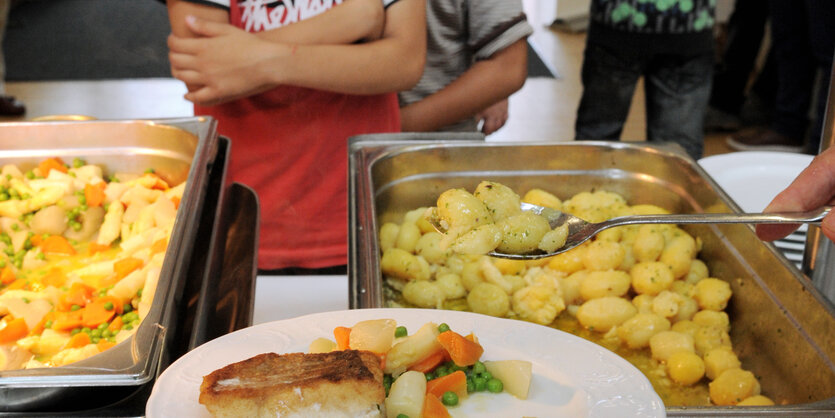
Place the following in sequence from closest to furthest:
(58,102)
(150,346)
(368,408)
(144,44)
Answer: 1. (368,408)
2. (150,346)
3. (58,102)
4. (144,44)

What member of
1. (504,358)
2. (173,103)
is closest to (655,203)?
(504,358)

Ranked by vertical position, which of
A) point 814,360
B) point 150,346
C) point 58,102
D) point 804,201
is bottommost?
point 58,102

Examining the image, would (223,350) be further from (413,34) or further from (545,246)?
(413,34)

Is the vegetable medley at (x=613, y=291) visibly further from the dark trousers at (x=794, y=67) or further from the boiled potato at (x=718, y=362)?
the dark trousers at (x=794, y=67)

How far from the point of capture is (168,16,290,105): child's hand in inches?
58.6

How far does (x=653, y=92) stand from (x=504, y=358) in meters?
2.16

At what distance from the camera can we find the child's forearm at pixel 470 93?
Result: 1.89 m

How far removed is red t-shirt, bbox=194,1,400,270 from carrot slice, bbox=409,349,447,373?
1067 mm

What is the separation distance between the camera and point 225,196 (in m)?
1.49

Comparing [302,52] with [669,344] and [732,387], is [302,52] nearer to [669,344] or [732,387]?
[669,344]

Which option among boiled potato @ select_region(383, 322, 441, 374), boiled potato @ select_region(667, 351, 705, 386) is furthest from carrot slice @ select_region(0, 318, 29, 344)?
boiled potato @ select_region(667, 351, 705, 386)

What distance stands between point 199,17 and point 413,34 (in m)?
0.46

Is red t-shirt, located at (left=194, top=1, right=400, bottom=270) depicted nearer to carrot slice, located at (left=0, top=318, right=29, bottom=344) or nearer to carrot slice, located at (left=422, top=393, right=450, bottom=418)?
carrot slice, located at (left=0, top=318, right=29, bottom=344)

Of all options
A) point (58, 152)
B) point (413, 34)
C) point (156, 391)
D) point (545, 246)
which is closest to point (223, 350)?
point (156, 391)
